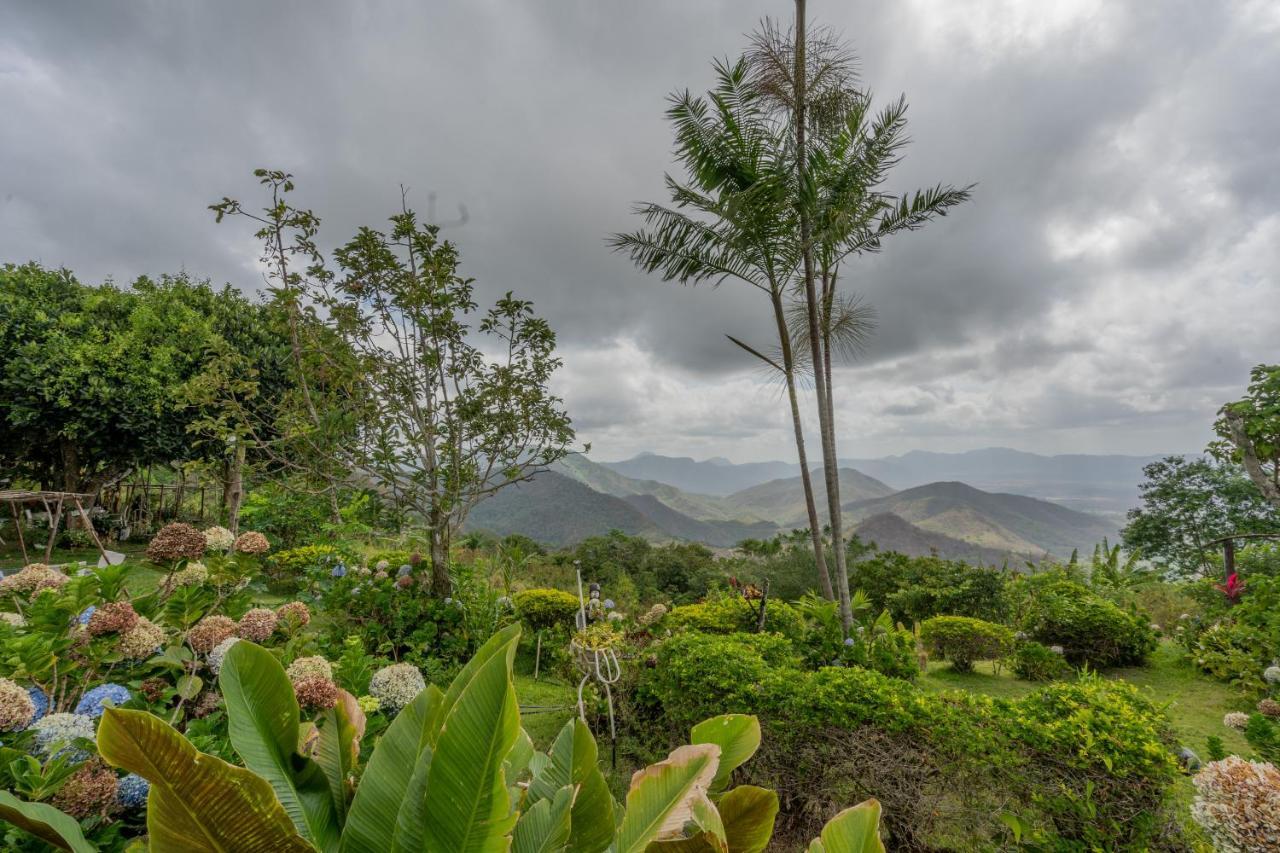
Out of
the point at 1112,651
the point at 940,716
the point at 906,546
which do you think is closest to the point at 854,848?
the point at 940,716

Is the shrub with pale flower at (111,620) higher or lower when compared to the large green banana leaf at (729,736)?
higher

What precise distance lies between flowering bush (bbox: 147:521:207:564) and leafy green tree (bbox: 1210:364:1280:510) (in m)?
8.78

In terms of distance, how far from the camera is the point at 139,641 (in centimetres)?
140

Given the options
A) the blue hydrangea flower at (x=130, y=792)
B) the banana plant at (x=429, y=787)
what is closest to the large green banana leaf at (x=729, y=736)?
the banana plant at (x=429, y=787)

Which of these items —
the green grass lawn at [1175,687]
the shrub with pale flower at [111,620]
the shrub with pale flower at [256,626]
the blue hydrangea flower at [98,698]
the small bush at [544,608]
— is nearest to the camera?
the blue hydrangea flower at [98,698]

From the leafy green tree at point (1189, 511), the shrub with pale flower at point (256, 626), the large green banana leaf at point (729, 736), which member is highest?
the shrub with pale flower at point (256, 626)

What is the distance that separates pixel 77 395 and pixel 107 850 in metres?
12.4

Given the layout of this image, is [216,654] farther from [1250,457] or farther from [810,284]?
[1250,457]

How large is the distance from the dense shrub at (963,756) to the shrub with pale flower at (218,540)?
297cm

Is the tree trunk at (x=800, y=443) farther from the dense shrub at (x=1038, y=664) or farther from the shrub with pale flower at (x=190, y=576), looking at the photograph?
the shrub with pale flower at (x=190, y=576)

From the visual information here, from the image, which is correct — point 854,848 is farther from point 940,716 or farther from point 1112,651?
point 1112,651

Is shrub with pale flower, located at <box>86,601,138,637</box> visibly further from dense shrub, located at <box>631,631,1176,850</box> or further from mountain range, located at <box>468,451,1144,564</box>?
mountain range, located at <box>468,451,1144,564</box>

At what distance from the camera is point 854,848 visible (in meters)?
0.72

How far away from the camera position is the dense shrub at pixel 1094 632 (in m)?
6.82
